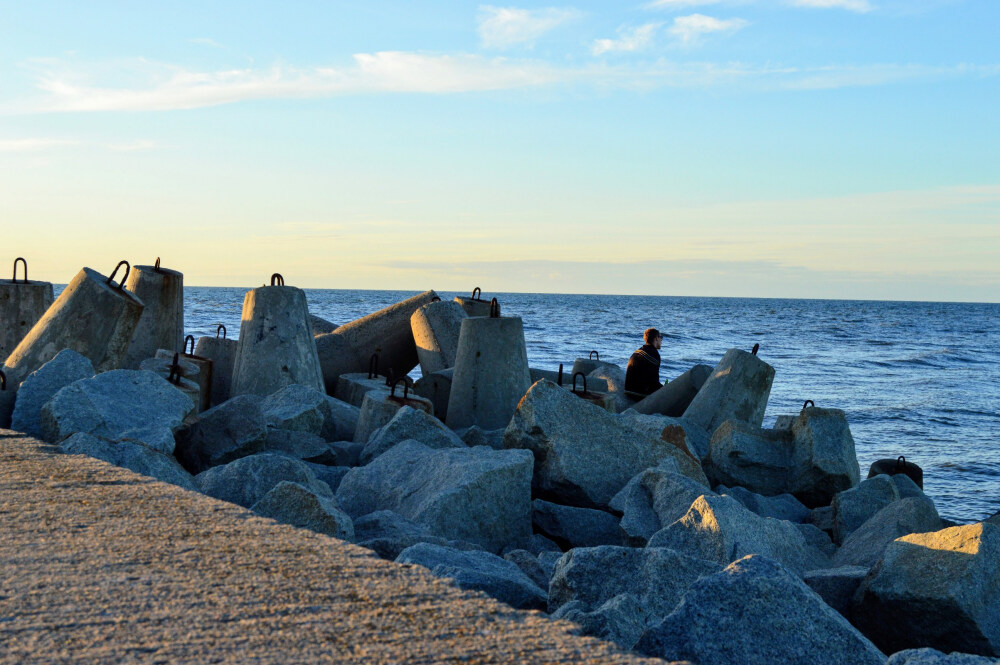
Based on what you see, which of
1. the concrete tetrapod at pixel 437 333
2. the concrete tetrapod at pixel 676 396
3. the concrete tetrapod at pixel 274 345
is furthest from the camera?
the concrete tetrapod at pixel 676 396

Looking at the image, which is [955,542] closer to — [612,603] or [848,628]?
[848,628]

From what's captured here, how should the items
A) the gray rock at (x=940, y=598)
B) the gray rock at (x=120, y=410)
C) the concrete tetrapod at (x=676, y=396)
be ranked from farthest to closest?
the concrete tetrapod at (x=676, y=396), the gray rock at (x=120, y=410), the gray rock at (x=940, y=598)

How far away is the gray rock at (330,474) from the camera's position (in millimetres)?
5062

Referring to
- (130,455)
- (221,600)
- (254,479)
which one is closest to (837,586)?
(254,479)

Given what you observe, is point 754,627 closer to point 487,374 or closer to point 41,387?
point 41,387

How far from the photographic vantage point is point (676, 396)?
10.0m

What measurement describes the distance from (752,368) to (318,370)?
13.1ft

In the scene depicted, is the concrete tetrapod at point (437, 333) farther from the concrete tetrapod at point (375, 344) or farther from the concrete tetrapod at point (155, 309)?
the concrete tetrapod at point (155, 309)

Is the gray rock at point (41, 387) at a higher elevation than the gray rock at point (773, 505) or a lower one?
higher

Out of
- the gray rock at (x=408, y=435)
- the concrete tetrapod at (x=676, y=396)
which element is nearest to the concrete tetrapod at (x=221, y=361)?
the gray rock at (x=408, y=435)

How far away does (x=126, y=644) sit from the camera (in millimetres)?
1760

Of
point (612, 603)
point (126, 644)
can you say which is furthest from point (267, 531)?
point (612, 603)

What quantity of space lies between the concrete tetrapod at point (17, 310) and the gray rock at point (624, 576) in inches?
283

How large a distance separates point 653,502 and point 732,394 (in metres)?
4.48
